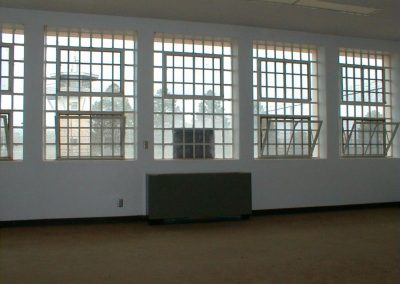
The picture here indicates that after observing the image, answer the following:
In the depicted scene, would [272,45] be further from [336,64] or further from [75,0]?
[75,0]

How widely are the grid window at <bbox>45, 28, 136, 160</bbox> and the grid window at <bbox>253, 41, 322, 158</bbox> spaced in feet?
8.38

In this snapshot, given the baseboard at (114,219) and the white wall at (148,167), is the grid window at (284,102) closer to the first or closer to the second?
the white wall at (148,167)

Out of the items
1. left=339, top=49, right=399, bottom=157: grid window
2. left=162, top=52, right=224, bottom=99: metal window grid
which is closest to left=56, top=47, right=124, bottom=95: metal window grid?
left=162, top=52, right=224, bottom=99: metal window grid

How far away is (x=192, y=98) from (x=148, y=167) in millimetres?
1591

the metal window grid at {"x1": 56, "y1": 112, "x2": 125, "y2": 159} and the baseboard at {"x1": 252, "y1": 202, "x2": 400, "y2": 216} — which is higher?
the metal window grid at {"x1": 56, "y1": 112, "x2": 125, "y2": 159}

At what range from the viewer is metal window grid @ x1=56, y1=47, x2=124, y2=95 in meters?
7.13

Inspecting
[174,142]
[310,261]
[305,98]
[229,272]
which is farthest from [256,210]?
[229,272]

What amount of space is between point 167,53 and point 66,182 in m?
3.01

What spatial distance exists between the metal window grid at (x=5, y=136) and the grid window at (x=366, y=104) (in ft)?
21.7

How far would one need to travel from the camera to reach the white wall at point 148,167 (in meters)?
6.82

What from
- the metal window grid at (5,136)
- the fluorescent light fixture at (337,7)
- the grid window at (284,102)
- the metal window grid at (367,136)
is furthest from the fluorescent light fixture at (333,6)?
the metal window grid at (5,136)

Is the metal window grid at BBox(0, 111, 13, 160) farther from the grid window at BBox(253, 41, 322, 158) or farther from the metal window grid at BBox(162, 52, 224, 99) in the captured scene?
the grid window at BBox(253, 41, 322, 158)

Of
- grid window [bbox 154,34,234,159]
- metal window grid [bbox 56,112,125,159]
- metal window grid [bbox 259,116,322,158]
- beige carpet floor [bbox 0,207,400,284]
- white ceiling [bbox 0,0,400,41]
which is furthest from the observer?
metal window grid [bbox 259,116,322,158]

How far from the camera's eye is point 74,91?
7.14 meters
